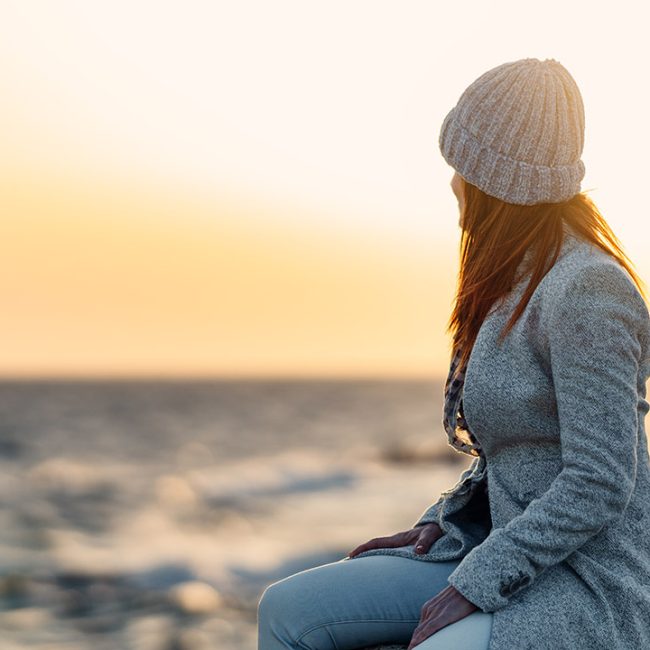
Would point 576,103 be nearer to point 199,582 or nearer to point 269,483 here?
point 199,582

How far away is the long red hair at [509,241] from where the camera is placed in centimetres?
228

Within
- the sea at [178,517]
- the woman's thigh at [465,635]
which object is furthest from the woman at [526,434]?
the sea at [178,517]

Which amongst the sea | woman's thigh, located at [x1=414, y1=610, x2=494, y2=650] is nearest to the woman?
woman's thigh, located at [x1=414, y1=610, x2=494, y2=650]

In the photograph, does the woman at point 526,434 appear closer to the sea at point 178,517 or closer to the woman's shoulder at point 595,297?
the woman's shoulder at point 595,297

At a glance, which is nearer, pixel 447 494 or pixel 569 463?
pixel 569 463

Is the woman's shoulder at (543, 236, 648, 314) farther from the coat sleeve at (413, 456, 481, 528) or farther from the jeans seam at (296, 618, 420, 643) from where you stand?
the jeans seam at (296, 618, 420, 643)

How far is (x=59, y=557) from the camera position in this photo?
1130 cm

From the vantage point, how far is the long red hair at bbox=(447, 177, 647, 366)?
7.47 feet

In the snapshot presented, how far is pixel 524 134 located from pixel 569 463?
811 millimetres

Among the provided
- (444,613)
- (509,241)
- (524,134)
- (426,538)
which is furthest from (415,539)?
(524,134)

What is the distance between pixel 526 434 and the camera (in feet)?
7.22

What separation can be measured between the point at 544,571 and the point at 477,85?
3.92ft

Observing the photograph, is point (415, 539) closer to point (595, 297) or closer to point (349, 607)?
point (349, 607)

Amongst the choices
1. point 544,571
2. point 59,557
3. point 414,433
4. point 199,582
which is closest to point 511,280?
point 544,571
